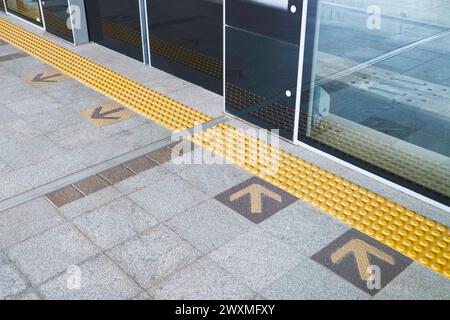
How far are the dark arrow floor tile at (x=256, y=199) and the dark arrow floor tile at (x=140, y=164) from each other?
825 millimetres

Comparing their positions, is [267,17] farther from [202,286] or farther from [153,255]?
[202,286]

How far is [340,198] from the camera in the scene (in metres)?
4.23

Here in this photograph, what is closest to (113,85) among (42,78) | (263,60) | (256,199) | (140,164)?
(42,78)

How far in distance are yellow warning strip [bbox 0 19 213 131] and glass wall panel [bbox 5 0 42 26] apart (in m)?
0.39

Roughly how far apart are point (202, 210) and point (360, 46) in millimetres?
3177

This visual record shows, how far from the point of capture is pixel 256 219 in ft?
13.1

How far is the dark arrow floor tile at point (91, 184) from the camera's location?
438 centimetres

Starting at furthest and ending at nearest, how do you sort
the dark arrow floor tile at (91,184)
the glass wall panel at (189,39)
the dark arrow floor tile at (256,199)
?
the glass wall panel at (189,39)
the dark arrow floor tile at (91,184)
the dark arrow floor tile at (256,199)

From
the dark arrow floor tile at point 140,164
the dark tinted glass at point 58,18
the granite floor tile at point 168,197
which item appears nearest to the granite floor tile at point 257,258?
the granite floor tile at point 168,197

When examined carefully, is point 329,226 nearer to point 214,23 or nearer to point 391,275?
point 391,275

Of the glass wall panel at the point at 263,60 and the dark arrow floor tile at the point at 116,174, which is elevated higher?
the glass wall panel at the point at 263,60

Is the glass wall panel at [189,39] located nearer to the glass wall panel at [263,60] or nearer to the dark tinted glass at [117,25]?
the dark tinted glass at [117,25]

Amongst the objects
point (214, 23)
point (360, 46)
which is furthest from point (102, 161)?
point (360, 46)

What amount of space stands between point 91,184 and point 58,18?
4.57 meters
